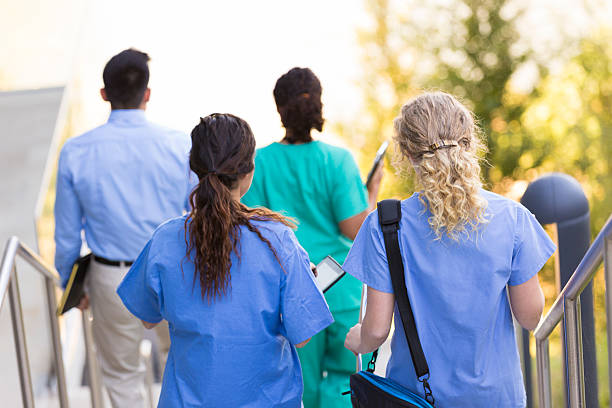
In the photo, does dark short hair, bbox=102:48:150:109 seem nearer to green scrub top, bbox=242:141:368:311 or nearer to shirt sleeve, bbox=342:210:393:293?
green scrub top, bbox=242:141:368:311

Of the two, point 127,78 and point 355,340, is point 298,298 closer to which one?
point 355,340

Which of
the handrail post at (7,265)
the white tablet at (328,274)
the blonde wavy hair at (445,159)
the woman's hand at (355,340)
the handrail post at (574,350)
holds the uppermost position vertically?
the blonde wavy hair at (445,159)

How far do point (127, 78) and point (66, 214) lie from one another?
0.54m

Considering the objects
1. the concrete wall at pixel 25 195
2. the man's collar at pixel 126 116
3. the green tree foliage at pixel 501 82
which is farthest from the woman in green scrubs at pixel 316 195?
the green tree foliage at pixel 501 82

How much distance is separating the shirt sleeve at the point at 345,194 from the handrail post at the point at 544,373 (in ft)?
2.46

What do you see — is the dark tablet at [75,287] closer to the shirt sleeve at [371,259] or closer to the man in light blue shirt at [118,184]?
the man in light blue shirt at [118,184]

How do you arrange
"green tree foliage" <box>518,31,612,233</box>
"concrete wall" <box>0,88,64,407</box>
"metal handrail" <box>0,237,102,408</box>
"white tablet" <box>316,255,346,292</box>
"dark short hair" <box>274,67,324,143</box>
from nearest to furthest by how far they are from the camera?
"white tablet" <box>316,255,346,292</box> → "metal handrail" <box>0,237,102,408</box> → "dark short hair" <box>274,67,324,143</box> → "concrete wall" <box>0,88,64,407</box> → "green tree foliage" <box>518,31,612,233</box>

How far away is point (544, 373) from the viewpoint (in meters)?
2.31

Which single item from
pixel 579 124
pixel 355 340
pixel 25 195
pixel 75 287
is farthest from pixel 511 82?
pixel 355 340

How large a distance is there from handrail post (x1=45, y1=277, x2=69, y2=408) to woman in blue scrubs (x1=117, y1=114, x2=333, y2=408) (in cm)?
127

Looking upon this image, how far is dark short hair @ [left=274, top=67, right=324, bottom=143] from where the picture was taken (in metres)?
2.59

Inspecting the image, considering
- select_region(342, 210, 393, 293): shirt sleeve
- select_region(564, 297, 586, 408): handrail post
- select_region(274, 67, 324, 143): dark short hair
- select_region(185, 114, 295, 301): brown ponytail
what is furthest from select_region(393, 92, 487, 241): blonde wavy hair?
select_region(274, 67, 324, 143): dark short hair

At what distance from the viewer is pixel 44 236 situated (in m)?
4.50

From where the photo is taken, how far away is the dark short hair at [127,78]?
271 cm
